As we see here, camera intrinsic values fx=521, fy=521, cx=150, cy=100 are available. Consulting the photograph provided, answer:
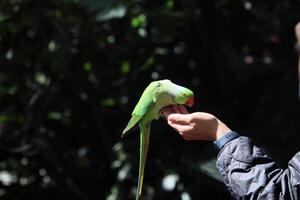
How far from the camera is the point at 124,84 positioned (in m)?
2.59

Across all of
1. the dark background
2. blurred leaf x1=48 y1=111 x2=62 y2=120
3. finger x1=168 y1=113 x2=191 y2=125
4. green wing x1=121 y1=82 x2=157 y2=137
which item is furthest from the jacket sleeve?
blurred leaf x1=48 y1=111 x2=62 y2=120

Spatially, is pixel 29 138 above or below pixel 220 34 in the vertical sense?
below

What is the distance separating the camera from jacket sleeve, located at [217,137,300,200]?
1.14 m

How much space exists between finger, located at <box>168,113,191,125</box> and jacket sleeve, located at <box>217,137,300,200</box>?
11 cm

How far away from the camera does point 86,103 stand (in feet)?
9.25

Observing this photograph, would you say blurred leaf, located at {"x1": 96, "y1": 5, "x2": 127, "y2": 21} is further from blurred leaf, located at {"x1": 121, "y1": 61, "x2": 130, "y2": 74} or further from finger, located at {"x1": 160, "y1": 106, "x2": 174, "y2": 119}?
finger, located at {"x1": 160, "y1": 106, "x2": 174, "y2": 119}

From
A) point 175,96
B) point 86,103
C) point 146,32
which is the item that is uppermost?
point 175,96

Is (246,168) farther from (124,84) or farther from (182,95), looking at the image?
(124,84)

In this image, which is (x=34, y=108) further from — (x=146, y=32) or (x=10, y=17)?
(x=146, y=32)

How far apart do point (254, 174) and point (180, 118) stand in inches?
8.8

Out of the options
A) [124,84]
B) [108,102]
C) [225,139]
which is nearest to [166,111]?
[225,139]

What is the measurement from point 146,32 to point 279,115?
841 millimetres

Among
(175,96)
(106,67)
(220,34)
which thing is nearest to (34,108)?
(106,67)

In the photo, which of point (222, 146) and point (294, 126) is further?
point (294, 126)
